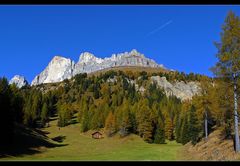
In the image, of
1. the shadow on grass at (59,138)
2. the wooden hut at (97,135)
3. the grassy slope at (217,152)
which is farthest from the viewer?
the wooden hut at (97,135)

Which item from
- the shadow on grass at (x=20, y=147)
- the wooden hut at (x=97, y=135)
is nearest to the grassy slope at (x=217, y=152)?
the shadow on grass at (x=20, y=147)

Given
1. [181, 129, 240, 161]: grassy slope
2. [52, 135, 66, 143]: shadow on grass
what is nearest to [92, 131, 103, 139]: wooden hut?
[52, 135, 66, 143]: shadow on grass

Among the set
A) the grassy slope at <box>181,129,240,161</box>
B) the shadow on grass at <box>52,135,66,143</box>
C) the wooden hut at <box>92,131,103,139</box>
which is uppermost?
the grassy slope at <box>181,129,240,161</box>

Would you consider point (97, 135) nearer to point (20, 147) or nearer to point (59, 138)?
point (59, 138)

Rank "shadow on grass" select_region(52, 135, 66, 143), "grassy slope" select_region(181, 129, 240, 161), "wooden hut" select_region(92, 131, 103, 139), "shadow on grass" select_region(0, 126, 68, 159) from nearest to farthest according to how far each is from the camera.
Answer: "grassy slope" select_region(181, 129, 240, 161) < "shadow on grass" select_region(0, 126, 68, 159) < "shadow on grass" select_region(52, 135, 66, 143) < "wooden hut" select_region(92, 131, 103, 139)

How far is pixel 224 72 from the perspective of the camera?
2919 cm

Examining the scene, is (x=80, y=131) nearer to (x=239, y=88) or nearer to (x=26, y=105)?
(x=26, y=105)

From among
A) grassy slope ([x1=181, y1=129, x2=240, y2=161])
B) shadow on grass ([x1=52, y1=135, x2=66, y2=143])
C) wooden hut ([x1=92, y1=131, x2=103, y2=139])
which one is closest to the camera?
grassy slope ([x1=181, y1=129, x2=240, y2=161])

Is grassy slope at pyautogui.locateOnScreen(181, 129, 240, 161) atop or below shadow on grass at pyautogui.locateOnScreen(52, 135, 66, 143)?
atop

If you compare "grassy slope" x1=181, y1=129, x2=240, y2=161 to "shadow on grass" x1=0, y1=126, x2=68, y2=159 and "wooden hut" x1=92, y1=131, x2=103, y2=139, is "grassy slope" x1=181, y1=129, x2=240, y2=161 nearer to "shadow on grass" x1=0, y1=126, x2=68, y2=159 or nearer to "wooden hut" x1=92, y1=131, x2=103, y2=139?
"shadow on grass" x1=0, y1=126, x2=68, y2=159

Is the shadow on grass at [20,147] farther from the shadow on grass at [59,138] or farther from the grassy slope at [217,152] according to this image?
the grassy slope at [217,152]

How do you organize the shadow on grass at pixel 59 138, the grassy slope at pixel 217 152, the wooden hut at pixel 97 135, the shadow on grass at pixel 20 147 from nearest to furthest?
the grassy slope at pixel 217 152
the shadow on grass at pixel 20 147
the shadow on grass at pixel 59 138
the wooden hut at pixel 97 135

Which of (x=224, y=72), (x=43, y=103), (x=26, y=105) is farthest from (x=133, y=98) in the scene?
(x=224, y=72)

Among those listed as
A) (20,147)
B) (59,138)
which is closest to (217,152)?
(20,147)
